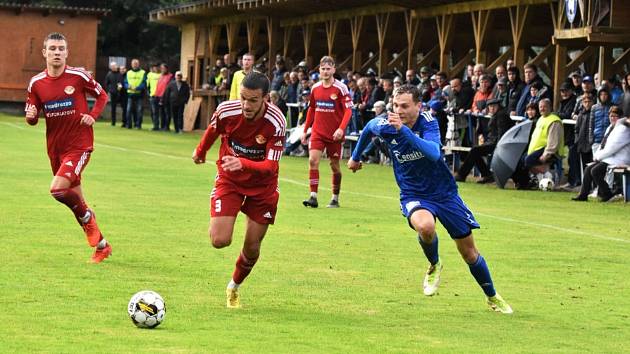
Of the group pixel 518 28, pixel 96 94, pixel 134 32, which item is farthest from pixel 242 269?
pixel 134 32

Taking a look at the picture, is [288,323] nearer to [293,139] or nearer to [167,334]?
[167,334]

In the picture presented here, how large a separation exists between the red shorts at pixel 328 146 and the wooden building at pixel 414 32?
6.17 m

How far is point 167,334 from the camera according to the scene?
8.48m

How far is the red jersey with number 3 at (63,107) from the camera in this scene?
1252 cm

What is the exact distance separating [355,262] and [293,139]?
20515 millimetres

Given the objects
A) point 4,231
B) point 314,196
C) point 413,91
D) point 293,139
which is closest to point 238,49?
point 293,139

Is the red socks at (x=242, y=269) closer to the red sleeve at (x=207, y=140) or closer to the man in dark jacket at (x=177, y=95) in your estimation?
the red sleeve at (x=207, y=140)

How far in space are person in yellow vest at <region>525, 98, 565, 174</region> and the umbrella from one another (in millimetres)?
174

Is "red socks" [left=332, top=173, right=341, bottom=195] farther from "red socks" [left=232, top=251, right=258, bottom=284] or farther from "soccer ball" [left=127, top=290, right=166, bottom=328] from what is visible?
"soccer ball" [left=127, top=290, right=166, bottom=328]

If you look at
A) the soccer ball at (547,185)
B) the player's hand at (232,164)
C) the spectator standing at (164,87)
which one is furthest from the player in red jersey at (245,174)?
the spectator standing at (164,87)

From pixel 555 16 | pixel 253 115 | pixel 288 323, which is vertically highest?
pixel 555 16

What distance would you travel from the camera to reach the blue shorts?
1002 cm

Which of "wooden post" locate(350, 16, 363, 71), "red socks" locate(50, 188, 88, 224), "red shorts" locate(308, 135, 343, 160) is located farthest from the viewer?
"wooden post" locate(350, 16, 363, 71)

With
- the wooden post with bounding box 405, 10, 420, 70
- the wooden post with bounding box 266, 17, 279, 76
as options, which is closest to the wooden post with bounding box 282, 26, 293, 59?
the wooden post with bounding box 266, 17, 279, 76
